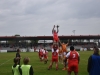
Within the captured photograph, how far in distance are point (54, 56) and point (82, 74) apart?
3.12 metres

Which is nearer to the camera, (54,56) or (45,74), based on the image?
(45,74)

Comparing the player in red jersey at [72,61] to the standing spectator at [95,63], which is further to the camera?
the player in red jersey at [72,61]

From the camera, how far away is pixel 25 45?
93.2 m

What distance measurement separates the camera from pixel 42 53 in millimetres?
27672

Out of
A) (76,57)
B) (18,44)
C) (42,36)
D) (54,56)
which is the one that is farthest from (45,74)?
(18,44)

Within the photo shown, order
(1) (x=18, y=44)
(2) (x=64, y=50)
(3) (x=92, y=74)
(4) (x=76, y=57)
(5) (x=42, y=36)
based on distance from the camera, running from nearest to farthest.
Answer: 1. (3) (x=92, y=74)
2. (4) (x=76, y=57)
3. (2) (x=64, y=50)
4. (5) (x=42, y=36)
5. (1) (x=18, y=44)

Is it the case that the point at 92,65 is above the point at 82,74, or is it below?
above

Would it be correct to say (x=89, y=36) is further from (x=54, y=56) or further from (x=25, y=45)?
(x=54, y=56)

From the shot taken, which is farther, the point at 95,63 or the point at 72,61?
the point at 72,61

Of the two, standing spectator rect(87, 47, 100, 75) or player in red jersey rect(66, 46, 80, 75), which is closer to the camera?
standing spectator rect(87, 47, 100, 75)

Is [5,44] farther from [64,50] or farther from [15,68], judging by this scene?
[15,68]

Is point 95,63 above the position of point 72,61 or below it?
above

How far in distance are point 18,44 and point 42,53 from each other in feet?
213

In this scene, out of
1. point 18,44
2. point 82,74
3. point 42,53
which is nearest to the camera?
point 82,74
